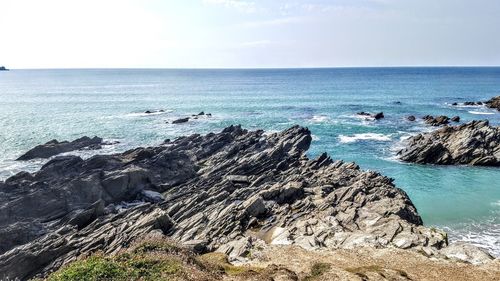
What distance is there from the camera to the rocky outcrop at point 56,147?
6844 centimetres

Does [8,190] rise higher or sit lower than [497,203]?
higher

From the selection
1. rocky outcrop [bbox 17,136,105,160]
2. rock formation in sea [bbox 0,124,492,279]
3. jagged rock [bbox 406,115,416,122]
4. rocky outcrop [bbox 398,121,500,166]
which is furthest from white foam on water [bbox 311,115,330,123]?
rocky outcrop [bbox 17,136,105,160]

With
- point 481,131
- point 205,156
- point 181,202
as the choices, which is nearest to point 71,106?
point 205,156

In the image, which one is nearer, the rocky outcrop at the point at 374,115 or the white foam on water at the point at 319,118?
the white foam on water at the point at 319,118

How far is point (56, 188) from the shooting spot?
45781mm

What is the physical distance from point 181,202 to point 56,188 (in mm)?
14349

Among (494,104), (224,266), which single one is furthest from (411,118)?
(224,266)

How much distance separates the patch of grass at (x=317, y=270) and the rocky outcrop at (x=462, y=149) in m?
48.6

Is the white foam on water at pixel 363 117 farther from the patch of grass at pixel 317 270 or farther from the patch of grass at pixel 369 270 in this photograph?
the patch of grass at pixel 317 270

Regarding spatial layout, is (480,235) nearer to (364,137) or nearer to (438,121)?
(364,137)

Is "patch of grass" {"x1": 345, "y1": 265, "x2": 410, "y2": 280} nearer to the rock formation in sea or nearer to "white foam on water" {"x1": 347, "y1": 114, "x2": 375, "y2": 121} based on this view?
the rock formation in sea

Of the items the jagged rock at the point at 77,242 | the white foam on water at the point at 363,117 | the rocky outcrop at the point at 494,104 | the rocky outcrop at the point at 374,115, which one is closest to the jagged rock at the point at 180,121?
the white foam on water at the point at 363,117

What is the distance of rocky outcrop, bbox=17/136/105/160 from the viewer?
68438 mm

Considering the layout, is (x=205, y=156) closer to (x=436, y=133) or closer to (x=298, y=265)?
(x=298, y=265)
